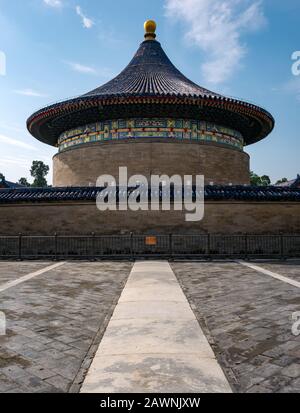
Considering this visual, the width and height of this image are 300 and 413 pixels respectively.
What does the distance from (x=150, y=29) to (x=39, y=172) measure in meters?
34.7

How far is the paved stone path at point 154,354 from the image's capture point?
307cm

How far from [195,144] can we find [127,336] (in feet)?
54.2

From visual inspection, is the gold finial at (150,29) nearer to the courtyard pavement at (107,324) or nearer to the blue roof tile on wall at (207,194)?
the blue roof tile on wall at (207,194)

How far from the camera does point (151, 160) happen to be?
1914 centimetres

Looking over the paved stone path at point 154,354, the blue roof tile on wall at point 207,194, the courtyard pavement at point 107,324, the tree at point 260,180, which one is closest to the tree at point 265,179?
the tree at point 260,180

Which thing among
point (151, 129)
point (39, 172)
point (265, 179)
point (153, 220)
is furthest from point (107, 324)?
point (265, 179)

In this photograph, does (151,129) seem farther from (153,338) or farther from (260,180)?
(260,180)

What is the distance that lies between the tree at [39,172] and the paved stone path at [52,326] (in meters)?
47.9

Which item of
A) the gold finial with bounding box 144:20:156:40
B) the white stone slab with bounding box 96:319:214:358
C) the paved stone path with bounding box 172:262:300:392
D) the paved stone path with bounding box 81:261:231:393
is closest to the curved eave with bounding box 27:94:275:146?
the gold finial with bounding box 144:20:156:40

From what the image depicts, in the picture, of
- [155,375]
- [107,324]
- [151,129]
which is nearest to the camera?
[155,375]

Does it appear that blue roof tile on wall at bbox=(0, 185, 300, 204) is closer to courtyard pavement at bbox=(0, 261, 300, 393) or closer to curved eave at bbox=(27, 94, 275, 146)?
curved eave at bbox=(27, 94, 275, 146)
